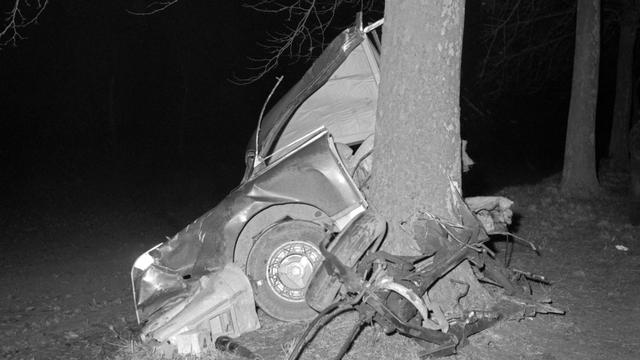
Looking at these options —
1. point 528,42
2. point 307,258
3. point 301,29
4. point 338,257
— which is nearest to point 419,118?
point 338,257

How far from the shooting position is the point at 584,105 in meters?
13.1

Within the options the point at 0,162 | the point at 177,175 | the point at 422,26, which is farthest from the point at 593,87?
the point at 0,162

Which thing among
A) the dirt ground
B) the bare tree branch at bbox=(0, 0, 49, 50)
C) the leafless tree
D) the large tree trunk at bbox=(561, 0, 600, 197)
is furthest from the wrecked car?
the leafless tree

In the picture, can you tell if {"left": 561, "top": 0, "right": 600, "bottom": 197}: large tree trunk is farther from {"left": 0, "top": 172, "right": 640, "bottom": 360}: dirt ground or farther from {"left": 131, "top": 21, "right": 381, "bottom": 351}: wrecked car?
{"left": 131, "top": 21, "right": 381, "bottom": 351}: wrecked car

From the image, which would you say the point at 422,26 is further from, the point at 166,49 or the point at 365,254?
the point at 166,49

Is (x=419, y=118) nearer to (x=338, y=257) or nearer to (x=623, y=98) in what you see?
(x=338, y=257)

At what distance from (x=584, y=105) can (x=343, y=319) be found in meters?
9.29

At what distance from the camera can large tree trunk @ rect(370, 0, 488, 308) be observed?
18.3ft

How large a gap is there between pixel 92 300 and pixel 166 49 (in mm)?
38123

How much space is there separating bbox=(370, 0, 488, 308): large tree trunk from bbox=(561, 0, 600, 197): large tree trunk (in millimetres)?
8104

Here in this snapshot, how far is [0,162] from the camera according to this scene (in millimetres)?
25703

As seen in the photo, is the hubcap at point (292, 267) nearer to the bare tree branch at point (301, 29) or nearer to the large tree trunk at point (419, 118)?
the large tree trunk at point (419, 118)

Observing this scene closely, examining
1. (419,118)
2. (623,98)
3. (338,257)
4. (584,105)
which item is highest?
(419,118)

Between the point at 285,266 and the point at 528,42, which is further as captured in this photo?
the point at 528,42
